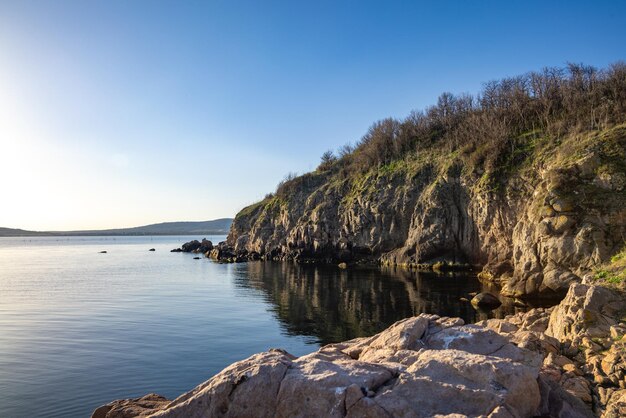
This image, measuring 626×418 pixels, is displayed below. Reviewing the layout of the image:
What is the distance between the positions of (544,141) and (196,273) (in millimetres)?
55585

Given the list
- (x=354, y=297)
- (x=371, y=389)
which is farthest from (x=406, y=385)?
(x=354, y=297)

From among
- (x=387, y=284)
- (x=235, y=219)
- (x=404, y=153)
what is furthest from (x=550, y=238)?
(x=235, y=219)

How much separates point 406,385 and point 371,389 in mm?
880

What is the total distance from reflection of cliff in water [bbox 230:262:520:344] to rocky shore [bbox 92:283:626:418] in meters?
14.7

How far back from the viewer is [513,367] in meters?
11.2

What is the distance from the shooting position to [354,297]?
1770 inches

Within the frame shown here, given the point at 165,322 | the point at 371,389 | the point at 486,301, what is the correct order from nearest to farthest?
the point at 371,389 < the point at 165,322 < the point at 486,301

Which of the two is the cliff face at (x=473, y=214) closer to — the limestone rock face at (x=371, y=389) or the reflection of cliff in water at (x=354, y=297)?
the reflection of cliff in water at (x=354, y=297)

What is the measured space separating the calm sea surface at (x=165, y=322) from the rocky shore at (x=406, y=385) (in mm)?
6720

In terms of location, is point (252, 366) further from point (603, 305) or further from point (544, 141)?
point (544, 141)

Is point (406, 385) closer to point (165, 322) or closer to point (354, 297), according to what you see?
point (165, 322)

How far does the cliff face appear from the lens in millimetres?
39344

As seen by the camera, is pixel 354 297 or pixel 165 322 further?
pixel 354 297

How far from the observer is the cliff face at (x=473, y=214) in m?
39.3
